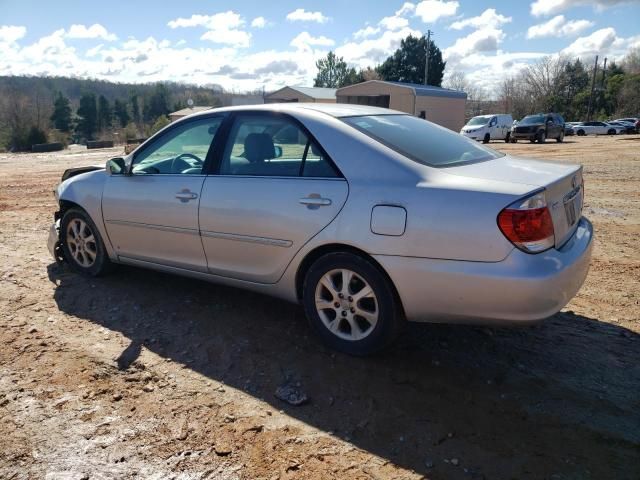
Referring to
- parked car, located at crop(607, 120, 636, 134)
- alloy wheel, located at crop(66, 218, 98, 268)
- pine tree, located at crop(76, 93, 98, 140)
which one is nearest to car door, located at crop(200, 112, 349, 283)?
alloy wheel, located at crop(66, 218, 98, 268)

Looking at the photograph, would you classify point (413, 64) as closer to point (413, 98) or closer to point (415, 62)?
point (415, 62)

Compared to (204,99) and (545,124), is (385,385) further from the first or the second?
(204,99)

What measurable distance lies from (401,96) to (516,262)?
3654 centimetres

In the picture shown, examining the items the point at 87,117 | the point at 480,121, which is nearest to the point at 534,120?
the point at 480,121

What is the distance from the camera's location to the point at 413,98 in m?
36.7

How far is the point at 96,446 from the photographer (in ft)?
8.56

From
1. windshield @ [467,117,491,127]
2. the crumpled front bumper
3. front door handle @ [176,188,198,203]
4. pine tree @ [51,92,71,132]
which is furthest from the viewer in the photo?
pine tree @ [51,92,71,132]

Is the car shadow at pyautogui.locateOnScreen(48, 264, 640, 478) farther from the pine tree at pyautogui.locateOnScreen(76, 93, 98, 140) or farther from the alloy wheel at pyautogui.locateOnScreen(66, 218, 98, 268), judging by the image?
the pine tree at pyautogui.locateOnScreen(76, 93, 98, 140)

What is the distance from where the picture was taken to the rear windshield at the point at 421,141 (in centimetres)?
332

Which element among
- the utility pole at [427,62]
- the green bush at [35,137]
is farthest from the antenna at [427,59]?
the green bush at [35,137]

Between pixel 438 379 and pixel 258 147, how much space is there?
208cm

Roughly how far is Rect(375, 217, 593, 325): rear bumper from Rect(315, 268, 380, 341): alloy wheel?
25 cm

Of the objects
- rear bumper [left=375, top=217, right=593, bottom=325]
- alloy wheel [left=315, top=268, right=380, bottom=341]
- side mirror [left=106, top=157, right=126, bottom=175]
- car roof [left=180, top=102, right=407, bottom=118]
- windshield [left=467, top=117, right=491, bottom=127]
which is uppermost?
windshield [left=467, top=117, right=491, bottom=127]

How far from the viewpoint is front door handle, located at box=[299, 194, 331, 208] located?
328 cm
